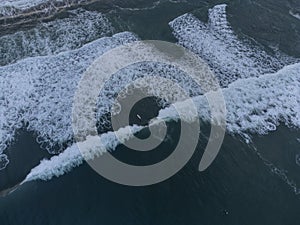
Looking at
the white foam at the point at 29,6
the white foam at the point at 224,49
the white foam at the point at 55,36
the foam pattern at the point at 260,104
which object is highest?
the white foam at the point at 29,6

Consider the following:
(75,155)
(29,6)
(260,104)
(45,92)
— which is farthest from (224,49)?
(29,6)

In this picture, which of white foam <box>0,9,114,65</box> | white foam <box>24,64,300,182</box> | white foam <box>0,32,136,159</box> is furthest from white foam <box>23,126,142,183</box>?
white foam <box>0,9,114,65</box>

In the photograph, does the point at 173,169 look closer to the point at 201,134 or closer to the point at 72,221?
the point at 201,134

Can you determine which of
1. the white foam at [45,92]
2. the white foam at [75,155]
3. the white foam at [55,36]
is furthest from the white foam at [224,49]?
the white foam at [75,155]

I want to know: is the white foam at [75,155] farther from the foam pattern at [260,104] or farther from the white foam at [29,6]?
the white foam at [29,6]

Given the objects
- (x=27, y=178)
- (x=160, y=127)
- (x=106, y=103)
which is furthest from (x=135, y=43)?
(x=27, y=178)

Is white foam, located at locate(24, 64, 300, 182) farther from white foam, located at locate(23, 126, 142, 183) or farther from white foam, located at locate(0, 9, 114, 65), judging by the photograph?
white foam, located at locate(0, 9, 114, 65)
